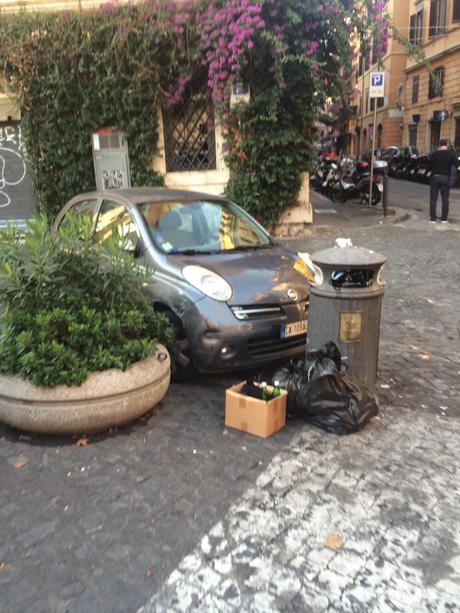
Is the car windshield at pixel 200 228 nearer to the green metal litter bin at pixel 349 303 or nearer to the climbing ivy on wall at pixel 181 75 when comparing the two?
the green metal litter bin at pixel 349 303

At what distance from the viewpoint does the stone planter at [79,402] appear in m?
3.54

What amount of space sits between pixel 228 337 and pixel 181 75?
7972mm

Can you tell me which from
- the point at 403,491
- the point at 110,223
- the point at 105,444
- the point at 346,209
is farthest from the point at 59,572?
the point at 346,209

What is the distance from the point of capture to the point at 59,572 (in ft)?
8.22

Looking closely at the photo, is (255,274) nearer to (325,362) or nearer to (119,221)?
(325,362)

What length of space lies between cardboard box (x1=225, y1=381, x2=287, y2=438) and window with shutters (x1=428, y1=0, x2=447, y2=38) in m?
37.7

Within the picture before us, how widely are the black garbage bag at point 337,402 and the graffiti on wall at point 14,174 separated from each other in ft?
34.0

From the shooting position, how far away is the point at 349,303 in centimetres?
382

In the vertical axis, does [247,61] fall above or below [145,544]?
above

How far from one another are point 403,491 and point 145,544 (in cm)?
142

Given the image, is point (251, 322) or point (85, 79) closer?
point (251, 322)

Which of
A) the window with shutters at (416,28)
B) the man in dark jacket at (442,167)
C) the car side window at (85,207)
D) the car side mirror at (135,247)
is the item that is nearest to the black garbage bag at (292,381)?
the car side mirror at (135,247)

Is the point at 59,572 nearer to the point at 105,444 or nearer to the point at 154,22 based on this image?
the point at 105,444

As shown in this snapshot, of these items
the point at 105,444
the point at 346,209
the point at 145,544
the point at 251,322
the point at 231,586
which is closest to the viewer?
the point at 231,586
